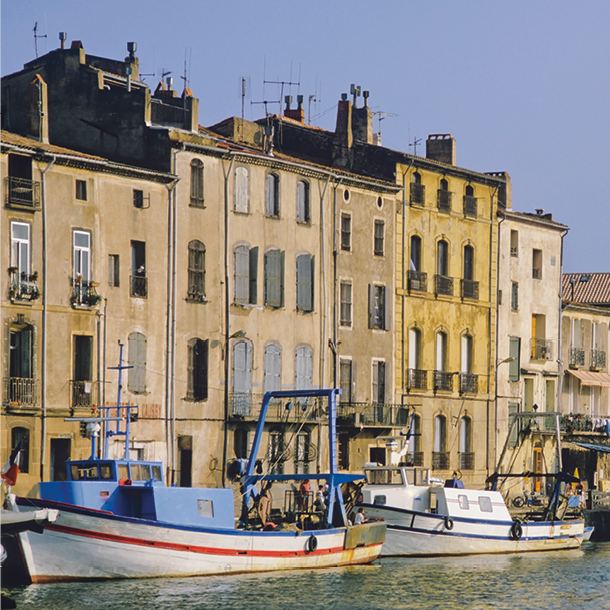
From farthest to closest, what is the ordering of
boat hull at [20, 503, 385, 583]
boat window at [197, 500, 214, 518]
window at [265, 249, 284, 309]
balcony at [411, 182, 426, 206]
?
balcony at [411, 182, 426, 206] → window at [265, 249, 284, 309] → boat window at [197, 500, 214, 518] → boat hull at [20, 503, 385, 583]

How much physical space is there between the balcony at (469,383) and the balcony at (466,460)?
119 inches

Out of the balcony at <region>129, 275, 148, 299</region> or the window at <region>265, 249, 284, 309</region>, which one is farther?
the window at <region>265, 249, 284, 309</region>

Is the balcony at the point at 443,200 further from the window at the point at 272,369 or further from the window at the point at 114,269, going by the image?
the window at the point at 114,269

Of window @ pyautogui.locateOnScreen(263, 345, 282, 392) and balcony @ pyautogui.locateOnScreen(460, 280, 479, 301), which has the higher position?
balcony @ pyautogui.locateOnScreen(460, 280, 479, 301)

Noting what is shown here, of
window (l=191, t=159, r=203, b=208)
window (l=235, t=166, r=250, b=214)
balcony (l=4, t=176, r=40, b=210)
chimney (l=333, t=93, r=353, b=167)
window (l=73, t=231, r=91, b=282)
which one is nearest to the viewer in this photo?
balcony (l=4, t=176, r=40, b=210)

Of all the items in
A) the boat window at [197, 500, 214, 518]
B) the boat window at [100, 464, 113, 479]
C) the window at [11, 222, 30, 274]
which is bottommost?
the boat window at [197, 500, 214, 518]

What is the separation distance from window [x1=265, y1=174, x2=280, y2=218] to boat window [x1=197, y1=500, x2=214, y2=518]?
62.5 feet

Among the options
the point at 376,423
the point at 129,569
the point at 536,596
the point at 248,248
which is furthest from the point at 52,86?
the point at 536,596

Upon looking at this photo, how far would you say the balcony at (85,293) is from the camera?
4931 cm

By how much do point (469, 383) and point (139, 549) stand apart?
3049 cm

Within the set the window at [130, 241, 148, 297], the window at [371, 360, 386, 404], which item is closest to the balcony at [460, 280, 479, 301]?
the window at [371, 360, 386, 404]

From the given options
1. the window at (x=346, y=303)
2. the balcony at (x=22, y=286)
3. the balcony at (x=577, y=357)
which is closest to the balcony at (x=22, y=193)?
the balcony at (x=22, y=286)

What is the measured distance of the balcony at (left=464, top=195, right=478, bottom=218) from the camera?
66312 mm

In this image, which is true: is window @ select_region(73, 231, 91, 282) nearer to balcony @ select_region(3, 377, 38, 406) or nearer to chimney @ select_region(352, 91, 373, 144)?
balcony @ select_region(3, 377, 38, 406)
